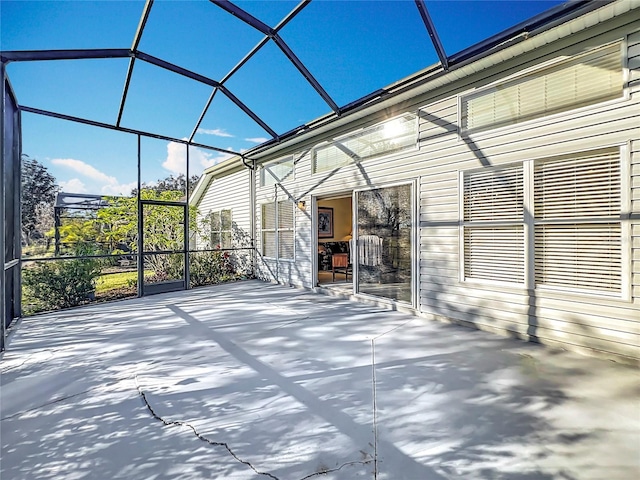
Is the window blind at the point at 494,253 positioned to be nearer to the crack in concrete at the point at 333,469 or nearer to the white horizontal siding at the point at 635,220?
the white horizontal siding at the point at 635,220

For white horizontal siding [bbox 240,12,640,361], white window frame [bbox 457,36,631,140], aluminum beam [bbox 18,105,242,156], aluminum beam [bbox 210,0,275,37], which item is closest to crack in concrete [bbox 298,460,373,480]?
white horizontal siding [bbox 240,12,640,361]

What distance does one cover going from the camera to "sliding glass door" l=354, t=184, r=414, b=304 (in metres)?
5.08

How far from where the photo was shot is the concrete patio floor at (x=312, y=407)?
1.77 meters

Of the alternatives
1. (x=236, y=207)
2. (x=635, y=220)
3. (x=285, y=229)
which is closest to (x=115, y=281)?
(x=236, y=207)

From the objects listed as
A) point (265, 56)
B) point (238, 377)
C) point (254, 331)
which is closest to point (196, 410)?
point (238, 377)

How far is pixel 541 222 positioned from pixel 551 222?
10 cm

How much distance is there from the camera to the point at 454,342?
146 inches

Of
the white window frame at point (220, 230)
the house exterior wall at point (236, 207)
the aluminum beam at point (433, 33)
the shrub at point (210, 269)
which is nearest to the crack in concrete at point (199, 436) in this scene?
the aluminum beam at point (433, 33)

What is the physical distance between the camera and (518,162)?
3.79 meters

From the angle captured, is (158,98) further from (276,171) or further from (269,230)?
(269,230)

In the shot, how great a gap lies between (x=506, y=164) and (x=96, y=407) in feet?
16.2

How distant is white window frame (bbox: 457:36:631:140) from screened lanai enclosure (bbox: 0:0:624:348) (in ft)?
1.40

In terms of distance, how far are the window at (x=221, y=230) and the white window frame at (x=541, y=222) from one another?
716cm

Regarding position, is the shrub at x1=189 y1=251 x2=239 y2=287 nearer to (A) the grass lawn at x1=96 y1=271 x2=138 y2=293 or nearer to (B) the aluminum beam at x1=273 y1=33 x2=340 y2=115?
(A) the grass lawn at x1=96 y1=271 x2=138 y2=293
